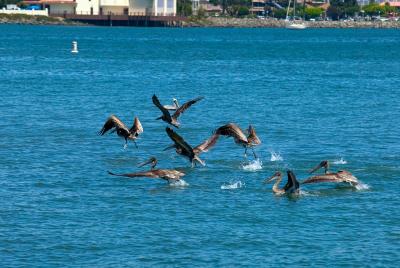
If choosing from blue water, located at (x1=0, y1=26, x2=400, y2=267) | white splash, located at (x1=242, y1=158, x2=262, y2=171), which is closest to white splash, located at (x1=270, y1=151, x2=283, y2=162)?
blue water, located at (x1=0, y1=26, x2=400, y2=267)

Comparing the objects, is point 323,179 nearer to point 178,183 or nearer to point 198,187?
point 198,187

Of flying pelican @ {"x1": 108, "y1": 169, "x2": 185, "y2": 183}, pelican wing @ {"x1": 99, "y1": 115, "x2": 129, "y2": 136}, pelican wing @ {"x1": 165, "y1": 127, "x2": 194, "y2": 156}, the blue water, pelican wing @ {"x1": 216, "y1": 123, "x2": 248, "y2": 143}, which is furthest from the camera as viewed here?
pelican wing @ {"x1": 99, "y1": 115, "x2": 129, "y2": 136}

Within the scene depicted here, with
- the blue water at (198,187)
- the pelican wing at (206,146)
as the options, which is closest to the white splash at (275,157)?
the blue water at (198,187)

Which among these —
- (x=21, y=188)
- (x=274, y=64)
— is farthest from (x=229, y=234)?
(x=274, y=64)

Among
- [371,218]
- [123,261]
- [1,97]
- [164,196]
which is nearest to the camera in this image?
[123,261]

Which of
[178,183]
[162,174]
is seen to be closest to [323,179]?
[178,183]

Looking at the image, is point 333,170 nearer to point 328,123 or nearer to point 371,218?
point 371,218

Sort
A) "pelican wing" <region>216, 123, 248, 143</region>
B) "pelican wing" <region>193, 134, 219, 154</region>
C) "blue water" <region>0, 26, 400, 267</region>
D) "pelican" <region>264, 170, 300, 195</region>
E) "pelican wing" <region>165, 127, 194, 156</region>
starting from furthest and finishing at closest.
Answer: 1. "pelican wing" <region>193, 134, 219, 154</region>
2. "pelican wing" <region>216, 123, 248, 143</region>
3. "pelican wing" <region>165, 127, 194, 156</region>
4. "pelican" <region>264, 170, 300, 195</region>
5. "blue water" <region>0, 26, 400, 267</region>

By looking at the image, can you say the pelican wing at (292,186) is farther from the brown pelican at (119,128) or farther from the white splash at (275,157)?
the brown pelican at (119,128)

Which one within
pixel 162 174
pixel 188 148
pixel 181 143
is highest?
pixel 181 143

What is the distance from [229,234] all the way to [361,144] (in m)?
16.0

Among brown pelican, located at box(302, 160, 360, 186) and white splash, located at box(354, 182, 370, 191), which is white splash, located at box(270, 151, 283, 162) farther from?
brown pelican, located at box(302, 160, 360, 186)

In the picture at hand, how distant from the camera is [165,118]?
36.4 meters

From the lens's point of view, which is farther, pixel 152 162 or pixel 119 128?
pixel 119 128
